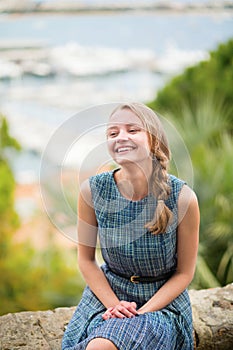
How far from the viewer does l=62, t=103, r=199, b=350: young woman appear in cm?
135

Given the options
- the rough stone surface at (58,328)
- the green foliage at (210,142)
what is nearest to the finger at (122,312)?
the rough stone surface at (58,328)

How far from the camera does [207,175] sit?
3467 millimetres

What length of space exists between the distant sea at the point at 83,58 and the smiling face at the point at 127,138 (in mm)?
4190

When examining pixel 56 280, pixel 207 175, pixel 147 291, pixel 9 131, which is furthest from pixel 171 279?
pixel 9 131

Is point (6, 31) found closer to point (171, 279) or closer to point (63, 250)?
point (63, 250)

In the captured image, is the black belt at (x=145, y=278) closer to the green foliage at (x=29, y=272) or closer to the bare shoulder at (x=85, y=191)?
the bare shoulder at (x=85, y=191)

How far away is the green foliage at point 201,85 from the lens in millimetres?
5152

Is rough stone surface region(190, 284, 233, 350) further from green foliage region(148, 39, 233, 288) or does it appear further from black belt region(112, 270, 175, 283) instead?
green foliage region(148, 39, 233, 288)

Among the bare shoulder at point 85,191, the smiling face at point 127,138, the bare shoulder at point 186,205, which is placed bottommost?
the bare shoulder at point 186,205

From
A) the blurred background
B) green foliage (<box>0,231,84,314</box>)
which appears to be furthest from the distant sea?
green foliage (<box>0,231,84,314</box>)

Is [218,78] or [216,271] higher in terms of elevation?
[218,78]

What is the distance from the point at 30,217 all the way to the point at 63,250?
1.66 feet

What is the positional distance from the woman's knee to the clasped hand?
90 millimetres

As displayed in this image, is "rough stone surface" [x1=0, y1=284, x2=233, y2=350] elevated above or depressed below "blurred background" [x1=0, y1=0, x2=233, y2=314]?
below
